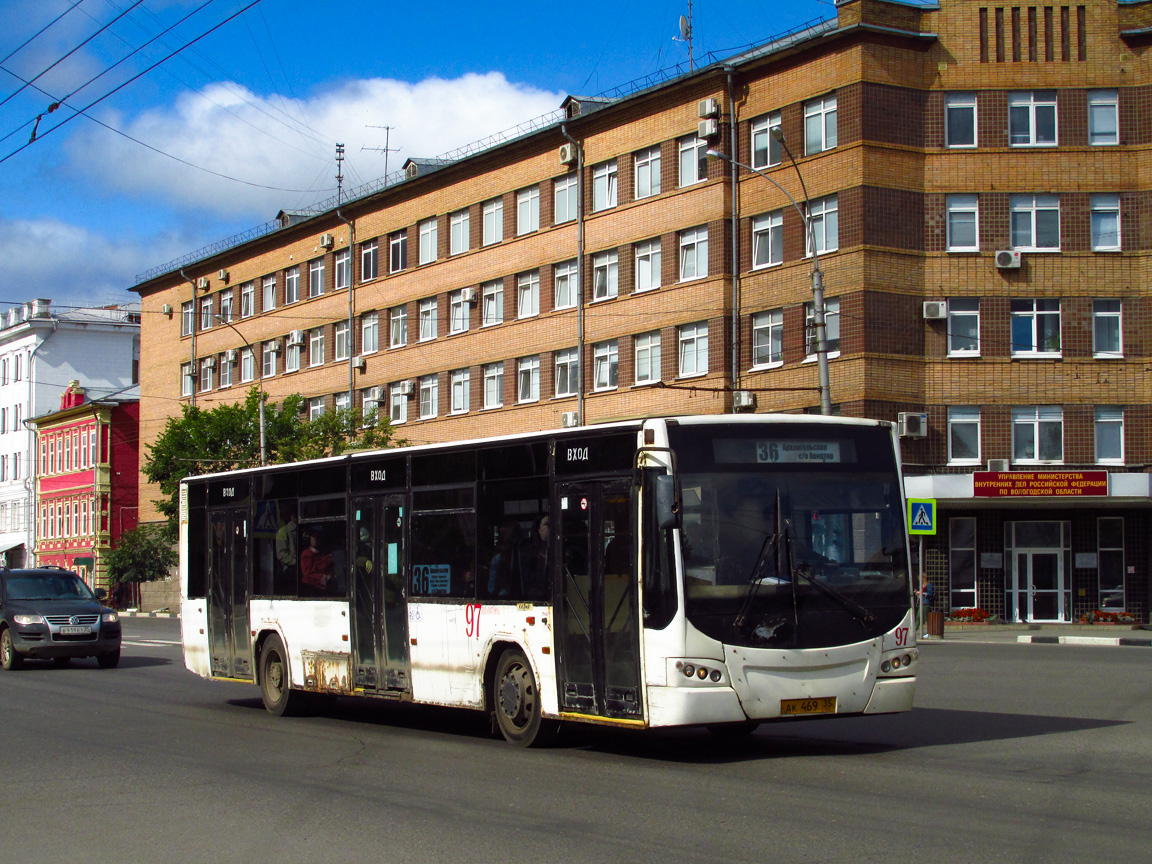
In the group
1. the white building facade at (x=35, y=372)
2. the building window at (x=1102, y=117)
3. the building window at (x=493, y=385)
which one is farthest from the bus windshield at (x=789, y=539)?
the white building facade at (x=35, y=372)

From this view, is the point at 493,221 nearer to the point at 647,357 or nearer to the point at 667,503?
the point at 647,357

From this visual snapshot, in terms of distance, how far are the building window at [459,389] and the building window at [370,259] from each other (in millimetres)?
6745

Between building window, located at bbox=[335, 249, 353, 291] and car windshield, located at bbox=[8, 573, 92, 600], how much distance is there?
3058 centimetres

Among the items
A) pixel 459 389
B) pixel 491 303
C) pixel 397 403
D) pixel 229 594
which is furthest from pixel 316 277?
pixel 229 594

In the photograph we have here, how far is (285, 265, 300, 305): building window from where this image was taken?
59375 mm

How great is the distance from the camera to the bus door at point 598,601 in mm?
11117

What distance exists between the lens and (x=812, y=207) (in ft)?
125

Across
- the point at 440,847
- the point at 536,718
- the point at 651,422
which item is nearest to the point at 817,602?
the point at 651,422

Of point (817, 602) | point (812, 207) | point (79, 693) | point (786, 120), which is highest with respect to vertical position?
point (786, 120)

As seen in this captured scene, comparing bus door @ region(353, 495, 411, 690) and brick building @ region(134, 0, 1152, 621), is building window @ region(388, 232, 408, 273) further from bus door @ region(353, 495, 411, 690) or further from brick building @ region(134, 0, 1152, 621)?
bus door @ region(353, 495, 411, 690)

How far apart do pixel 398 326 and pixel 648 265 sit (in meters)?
14.1

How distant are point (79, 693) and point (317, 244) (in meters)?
40.1

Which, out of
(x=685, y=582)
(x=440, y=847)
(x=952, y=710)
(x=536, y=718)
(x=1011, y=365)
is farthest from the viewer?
(x=1011, y=365)

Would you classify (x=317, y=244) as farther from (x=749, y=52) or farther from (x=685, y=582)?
(x=685, y=582)
